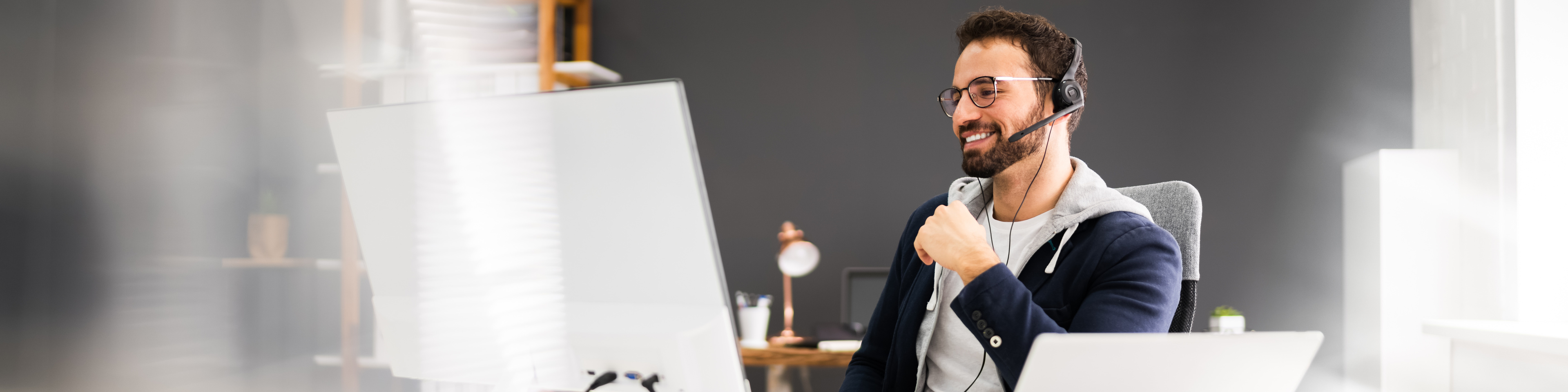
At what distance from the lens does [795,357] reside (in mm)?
2213

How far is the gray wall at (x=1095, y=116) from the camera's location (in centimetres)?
245

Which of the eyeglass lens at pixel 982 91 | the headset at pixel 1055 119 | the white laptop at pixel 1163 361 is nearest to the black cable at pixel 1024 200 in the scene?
the headset at pixel 1055 119

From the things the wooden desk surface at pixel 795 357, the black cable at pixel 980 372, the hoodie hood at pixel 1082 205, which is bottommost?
the wooden desk surface at pixel 795 357

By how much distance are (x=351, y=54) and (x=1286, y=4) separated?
9.49ft

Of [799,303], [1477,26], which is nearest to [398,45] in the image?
[799,303]

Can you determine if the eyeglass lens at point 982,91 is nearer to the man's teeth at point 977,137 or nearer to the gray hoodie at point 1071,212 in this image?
the man's teeth at point 977,137

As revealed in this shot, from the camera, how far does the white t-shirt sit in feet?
3.41

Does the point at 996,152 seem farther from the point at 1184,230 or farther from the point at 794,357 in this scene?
the point at 794,357

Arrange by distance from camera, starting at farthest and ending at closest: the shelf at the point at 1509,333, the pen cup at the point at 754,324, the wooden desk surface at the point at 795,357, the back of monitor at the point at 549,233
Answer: the pen cup at the point at 754,324 → the wooden desk surface at the point at 795,357 → the shelf at the point at 1509,333 → the back of monitor at the point at 549,233

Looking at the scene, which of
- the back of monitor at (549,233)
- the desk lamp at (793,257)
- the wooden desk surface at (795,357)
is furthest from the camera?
the desk lamp at (793,257)

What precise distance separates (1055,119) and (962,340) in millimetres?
323

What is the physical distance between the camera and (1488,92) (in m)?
2.04

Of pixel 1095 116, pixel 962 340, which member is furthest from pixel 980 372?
pixel 1095 116

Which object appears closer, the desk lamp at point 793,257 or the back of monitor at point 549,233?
the back of monitor at point 549,233
